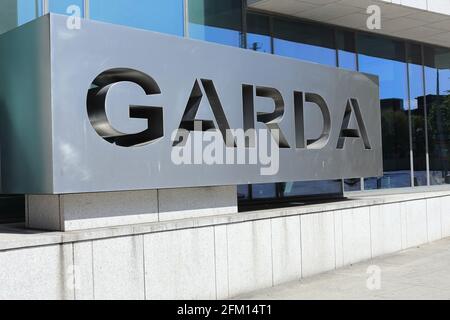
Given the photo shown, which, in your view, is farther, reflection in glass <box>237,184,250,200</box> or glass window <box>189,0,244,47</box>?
reflection in glass <box>237,184,250,200</box>

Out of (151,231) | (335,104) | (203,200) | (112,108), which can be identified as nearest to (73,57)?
(112,108)

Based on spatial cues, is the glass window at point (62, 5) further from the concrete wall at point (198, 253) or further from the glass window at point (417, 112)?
the glass window at point (417, 112)

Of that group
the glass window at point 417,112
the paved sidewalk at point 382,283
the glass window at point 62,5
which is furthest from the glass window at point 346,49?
the glass window at point 62,5

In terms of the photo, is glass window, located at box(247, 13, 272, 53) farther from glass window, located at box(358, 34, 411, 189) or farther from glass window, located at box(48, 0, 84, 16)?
glass window, located at box(48, 0, 84, 16)

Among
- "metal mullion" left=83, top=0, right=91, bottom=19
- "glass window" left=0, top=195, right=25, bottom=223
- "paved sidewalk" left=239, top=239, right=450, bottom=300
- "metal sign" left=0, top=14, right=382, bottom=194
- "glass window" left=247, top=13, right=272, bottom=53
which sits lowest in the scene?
"paved sidewalk" left=239, top=239, right=450, bottom=300

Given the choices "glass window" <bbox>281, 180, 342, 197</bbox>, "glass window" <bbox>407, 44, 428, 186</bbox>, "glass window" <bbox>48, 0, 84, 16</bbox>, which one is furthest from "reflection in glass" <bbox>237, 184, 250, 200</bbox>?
"glass window" <bbox>407, 44, 428, 186</bbox>

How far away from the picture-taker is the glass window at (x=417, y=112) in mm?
13798

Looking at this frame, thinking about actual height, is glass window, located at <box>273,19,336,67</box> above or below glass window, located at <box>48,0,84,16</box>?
above

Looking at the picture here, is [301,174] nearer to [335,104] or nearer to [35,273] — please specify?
[335,104]

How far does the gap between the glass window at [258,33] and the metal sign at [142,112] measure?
5.87 feet

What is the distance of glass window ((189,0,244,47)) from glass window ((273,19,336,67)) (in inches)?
37.9

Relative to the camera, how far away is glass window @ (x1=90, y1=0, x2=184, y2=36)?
25.0 ft

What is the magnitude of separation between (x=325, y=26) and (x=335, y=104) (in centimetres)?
313

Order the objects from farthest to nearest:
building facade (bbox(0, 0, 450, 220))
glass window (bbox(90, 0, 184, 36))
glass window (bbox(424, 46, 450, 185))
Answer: glass window (bbox(424, 46, 450, 185)) < building facade (bbox(0, 0, 450, 220)) < glass window (bbox(90, 0, 184, 36))
